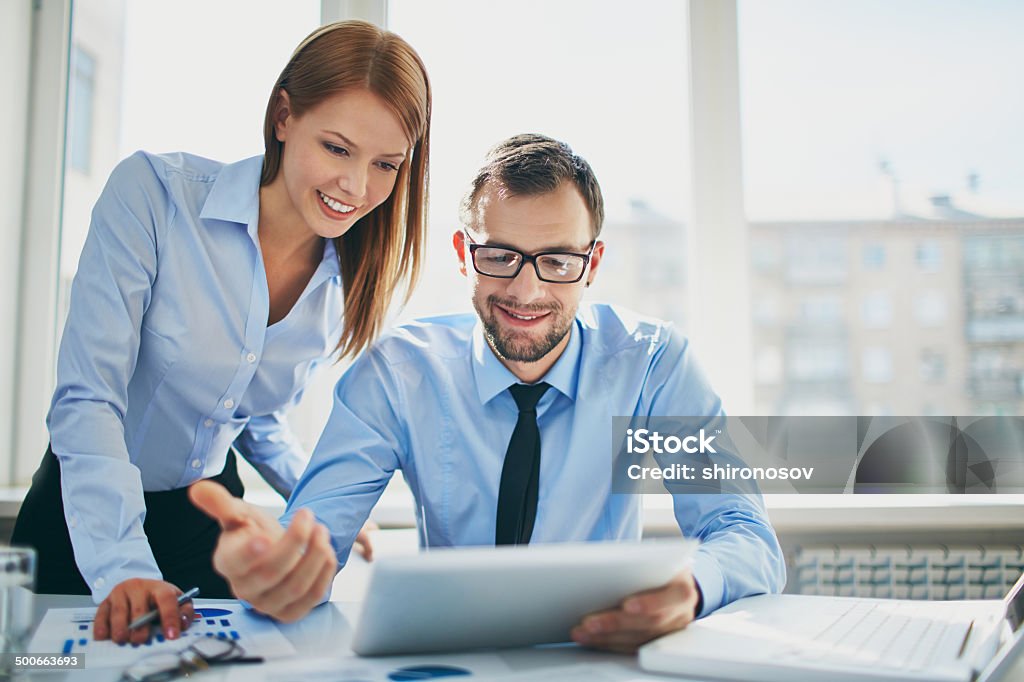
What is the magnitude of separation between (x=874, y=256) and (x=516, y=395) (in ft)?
4.74

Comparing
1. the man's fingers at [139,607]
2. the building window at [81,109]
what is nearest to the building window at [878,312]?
the man's fingers at [139,607]

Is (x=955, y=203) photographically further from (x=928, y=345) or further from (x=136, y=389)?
(x=136, y=389)

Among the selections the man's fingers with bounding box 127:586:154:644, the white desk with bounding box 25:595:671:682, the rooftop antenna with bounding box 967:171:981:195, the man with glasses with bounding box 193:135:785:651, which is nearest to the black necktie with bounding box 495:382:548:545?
the man with glasses with bounding box 193:135:785:651

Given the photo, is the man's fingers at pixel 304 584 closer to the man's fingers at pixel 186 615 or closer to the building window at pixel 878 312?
the man's fingers at pixel 186 615

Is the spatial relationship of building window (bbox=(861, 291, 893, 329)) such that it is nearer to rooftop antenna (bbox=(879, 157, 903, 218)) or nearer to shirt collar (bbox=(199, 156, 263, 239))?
rooftop antenna (bbox=(879, 157, 903, 218))

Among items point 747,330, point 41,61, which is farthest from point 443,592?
point 41,61

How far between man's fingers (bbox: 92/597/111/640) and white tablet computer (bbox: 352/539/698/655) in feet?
1.08

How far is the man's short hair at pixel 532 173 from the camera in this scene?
4.49ft

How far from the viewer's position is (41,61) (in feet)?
7.66

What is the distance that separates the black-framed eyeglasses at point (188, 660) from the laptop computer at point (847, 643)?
1.41 feet

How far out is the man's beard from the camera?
1.37m

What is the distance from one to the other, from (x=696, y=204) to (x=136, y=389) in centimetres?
162

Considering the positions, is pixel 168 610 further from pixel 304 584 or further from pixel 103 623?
pixel 304 584

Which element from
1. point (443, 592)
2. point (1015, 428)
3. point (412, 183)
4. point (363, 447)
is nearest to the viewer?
point (443, 592)
